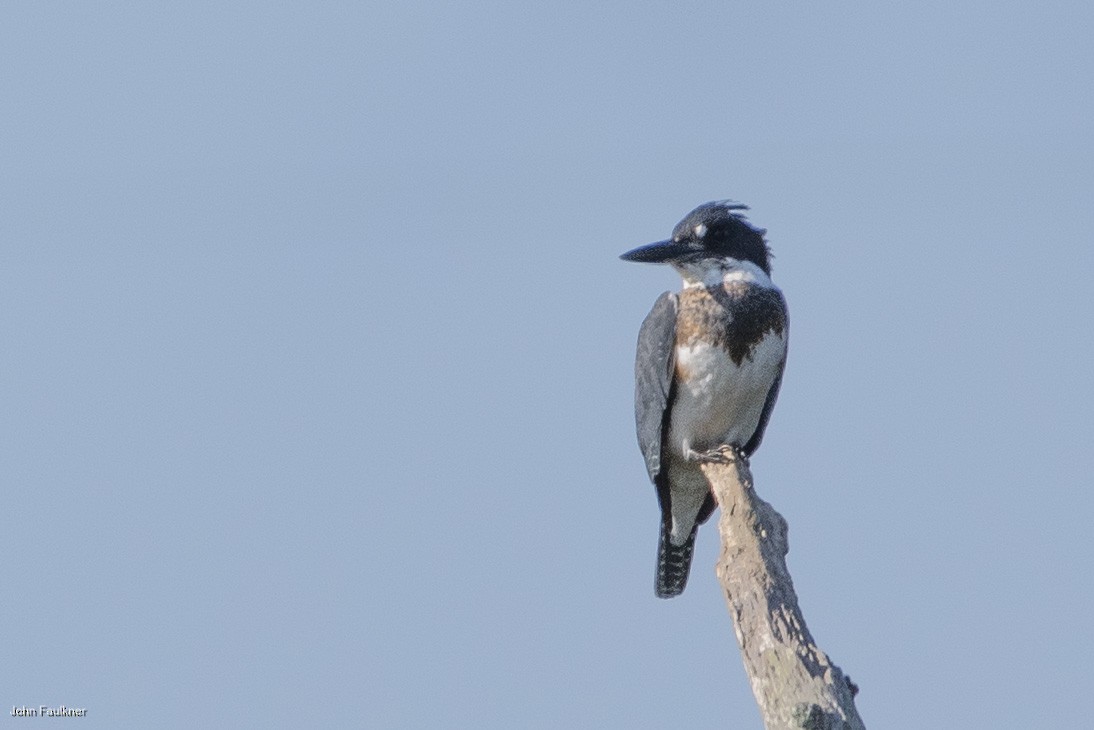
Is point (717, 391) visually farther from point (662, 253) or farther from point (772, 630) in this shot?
point (772, 630)

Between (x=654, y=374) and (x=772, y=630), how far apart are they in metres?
2.35

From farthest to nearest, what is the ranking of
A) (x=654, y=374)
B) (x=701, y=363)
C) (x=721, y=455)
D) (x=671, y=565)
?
(x=671, y=565) → (x=654, y=374) → (x=701, y=363) → (x=721, y=455)

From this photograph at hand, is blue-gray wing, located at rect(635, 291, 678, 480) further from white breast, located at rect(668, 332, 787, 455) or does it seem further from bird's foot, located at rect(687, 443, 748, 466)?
bird's foot, located at rect(687, 443, 748, 466)

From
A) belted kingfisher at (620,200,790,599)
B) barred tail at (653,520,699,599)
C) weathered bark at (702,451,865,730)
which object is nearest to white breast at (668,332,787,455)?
belted kingfisher at (620,200,790,599)

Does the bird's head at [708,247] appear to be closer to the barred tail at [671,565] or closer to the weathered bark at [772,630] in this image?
the barred tail at [671,565]

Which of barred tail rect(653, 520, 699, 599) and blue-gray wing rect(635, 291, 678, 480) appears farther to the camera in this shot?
barred tail rect(653, 520, 699, 599)

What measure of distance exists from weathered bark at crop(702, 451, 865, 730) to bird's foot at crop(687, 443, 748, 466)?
72 centimetres

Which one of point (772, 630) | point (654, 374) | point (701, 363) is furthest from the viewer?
point (654, 374)

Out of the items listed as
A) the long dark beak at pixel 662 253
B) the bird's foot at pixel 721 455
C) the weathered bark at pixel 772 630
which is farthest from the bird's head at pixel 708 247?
the weathered bark at pixel 772 630

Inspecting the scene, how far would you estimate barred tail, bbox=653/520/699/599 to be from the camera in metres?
6.29

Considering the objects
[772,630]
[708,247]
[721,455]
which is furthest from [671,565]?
[772,630]

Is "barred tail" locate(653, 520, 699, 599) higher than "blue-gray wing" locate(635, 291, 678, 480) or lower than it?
lower

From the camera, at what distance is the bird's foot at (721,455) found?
5432 millimetres

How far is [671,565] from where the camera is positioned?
6316 mm
